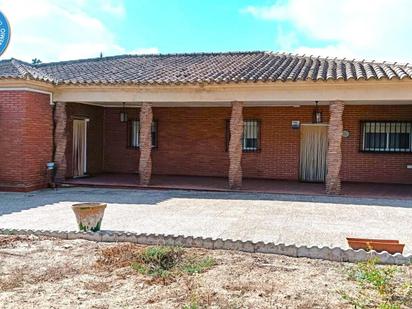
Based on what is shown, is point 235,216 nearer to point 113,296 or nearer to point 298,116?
point 113,296

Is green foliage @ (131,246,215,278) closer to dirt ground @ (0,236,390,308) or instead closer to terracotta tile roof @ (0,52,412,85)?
dirt ground @ (0,236,390,308)

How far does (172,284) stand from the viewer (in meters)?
5.30

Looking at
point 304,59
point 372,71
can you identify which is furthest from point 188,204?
point 304,59

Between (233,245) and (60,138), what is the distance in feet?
32.5

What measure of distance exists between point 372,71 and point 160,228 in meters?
8.73

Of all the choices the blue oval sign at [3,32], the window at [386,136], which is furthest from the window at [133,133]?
the blue oval sign at [3,32]

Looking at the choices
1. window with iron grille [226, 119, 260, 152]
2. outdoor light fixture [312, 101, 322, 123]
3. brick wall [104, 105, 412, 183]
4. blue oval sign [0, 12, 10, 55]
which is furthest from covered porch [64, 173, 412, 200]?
blue oval sign [0, 12, 10, 55]

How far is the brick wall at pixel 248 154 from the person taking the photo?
16.2 metres

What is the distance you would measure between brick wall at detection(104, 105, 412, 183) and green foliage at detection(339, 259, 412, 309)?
449 inches

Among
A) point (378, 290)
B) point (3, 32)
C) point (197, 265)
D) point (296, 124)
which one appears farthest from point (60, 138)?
point (378, 290)

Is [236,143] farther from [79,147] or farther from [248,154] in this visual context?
[79,147]

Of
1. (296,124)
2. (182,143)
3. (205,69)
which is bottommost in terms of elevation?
(182,143)

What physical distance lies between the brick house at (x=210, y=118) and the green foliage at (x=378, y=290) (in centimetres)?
763

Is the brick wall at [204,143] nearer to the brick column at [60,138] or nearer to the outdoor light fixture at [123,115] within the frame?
the outdoor light fixture at [123,115]
